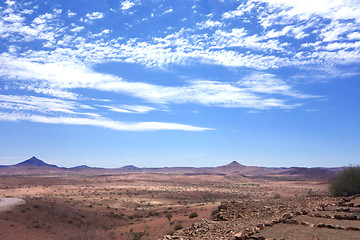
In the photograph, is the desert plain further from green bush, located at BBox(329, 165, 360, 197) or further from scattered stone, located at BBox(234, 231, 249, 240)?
green bush, located at BBox(329, 165, 360, 197)

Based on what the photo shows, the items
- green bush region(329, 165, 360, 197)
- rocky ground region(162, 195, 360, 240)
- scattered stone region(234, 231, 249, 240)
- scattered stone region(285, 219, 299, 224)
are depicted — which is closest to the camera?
scattered stone region(234, 231, 249, 240)

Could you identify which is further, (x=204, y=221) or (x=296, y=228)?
(x=204, y=221)

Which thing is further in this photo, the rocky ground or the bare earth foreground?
the bare earth foreground

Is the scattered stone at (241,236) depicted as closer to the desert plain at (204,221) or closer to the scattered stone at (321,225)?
the desert plain at (204,221)

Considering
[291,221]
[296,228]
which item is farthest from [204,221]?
[296,228]

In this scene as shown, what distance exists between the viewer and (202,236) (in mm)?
13516

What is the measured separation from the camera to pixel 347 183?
2655 centimetres

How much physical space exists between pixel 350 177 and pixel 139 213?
24.4 metres

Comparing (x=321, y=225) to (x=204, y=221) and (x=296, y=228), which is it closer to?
(x=296, y=228)

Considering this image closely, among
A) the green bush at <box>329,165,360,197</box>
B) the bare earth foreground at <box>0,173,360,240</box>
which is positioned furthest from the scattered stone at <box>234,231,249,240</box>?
the green bush at <box>329,165,360,197</box>

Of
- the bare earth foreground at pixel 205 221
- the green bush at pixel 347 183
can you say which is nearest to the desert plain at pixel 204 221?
the bare earth foreground at pixel 205 221

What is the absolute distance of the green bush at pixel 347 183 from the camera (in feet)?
84.6

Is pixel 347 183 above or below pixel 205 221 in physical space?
above

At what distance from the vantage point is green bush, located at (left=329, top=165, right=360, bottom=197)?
2580 centimetres
